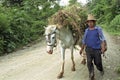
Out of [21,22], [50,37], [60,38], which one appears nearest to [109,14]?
[21,22]

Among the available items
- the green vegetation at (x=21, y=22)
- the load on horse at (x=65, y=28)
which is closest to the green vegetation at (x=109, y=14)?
the green vegetation at (x=21, y=22)

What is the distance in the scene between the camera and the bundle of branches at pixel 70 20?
29.2 feet

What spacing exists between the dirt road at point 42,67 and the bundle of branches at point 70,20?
4.34ft

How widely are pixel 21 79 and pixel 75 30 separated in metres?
2.21

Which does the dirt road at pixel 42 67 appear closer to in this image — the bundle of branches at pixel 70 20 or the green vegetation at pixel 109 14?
the bundle of branches at pixel 70 20

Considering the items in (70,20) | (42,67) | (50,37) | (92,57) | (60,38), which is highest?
(70,20)

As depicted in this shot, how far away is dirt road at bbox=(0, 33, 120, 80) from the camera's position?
9.09 m

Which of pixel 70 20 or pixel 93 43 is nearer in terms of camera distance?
pixel 93 43

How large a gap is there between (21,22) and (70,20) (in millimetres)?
10078

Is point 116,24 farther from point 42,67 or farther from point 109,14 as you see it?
point 42,67

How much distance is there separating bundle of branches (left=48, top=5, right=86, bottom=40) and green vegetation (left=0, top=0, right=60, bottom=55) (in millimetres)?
6350

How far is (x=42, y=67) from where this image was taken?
10.8m

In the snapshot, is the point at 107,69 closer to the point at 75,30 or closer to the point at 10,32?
the point at 75,30

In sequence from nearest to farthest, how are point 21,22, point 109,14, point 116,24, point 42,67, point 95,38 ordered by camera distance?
point 95,38 < point 42,67 < point 21,22 < point 116,24 < point 109,14
